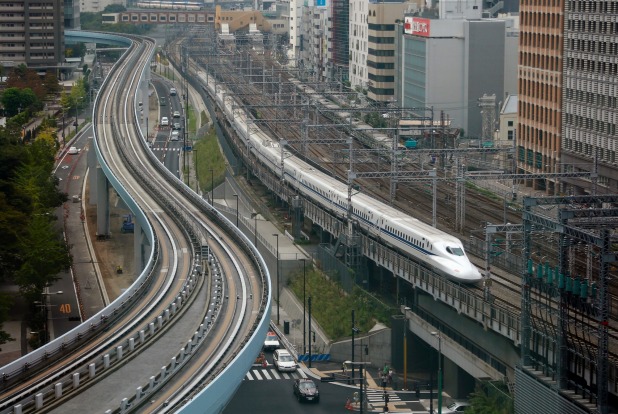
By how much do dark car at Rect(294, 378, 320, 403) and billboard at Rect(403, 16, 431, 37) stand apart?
5414 centimetres

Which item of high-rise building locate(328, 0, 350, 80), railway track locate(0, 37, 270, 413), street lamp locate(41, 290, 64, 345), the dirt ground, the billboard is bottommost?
the dirt ground

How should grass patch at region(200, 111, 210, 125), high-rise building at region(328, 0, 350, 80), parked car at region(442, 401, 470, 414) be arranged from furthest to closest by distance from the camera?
high-rise building at region(328, 0, 350, 80) → grass patch at region(200, 111, 210, 125) → parked car at region(442, 401, 470, 414)

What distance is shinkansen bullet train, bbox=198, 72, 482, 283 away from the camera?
161 ft

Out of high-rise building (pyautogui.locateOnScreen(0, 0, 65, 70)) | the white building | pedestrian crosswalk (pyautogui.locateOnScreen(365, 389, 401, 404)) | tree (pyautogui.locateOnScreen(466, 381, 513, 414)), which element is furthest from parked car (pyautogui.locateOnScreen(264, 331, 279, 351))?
high-rise building (pyautogui.locateOnScreen(0, 0, 65, 70))

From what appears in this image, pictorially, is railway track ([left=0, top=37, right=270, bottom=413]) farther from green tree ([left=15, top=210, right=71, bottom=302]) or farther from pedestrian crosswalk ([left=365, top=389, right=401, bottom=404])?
pedestrian crosswalk ([left=365, top=389, right=401, bottom=404])

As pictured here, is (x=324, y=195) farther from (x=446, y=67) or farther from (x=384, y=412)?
(x=446, y=67)

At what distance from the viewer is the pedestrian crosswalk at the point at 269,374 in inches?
1879

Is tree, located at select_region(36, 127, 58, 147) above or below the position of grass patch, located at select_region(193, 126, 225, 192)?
above

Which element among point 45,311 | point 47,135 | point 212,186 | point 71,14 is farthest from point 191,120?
point 45,311

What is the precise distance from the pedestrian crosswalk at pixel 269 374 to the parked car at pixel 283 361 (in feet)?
0.52

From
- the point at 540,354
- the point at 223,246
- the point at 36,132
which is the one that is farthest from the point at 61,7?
the point at 540,354

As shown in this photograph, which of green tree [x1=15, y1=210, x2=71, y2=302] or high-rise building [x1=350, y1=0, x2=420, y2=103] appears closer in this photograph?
green tree [x1=15, y1=210, x2=71, y2=302]

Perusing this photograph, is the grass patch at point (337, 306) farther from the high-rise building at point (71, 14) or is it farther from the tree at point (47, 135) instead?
the high-rise building at point (71, 14)

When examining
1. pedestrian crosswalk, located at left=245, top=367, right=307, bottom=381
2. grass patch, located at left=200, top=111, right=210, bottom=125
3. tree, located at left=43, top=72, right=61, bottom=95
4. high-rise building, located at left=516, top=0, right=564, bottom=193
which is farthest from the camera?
tree, located at left=43, top=72, right=61, bottom=95
